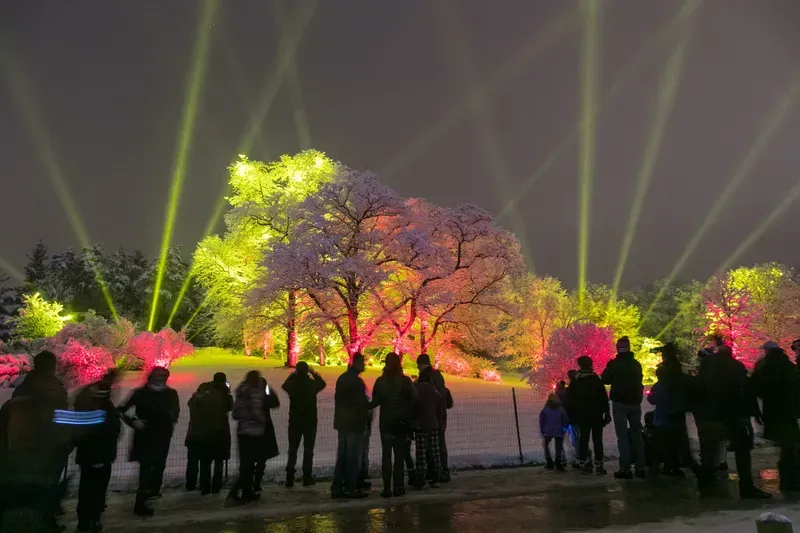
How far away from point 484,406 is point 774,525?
680 inches

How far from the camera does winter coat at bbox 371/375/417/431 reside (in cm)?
776

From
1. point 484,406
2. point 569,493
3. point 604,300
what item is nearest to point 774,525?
point 569,493

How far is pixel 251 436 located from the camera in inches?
294

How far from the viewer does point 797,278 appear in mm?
53125

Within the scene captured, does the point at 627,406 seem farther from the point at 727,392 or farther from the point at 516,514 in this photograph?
the point at 516,514

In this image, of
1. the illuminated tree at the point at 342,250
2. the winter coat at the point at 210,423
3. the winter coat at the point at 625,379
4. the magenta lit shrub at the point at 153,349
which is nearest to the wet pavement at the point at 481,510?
the winter coat at the point at 210,423

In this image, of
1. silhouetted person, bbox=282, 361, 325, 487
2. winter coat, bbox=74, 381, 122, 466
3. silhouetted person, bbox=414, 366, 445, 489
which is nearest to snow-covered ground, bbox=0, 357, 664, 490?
silhouetted person, bbox=282, 361, 325, 487

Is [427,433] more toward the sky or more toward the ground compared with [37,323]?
more toward the ground

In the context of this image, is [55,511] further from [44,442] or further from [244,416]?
[244,416]

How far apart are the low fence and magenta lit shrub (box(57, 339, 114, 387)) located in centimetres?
491

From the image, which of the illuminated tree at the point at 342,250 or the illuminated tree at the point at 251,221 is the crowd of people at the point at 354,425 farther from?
the illuminated tree at the point at 251,221

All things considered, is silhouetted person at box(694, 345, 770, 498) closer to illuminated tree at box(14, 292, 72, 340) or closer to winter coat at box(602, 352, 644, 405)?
winter coat at box(602, 352, 644, 405)

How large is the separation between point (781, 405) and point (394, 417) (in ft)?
17.8

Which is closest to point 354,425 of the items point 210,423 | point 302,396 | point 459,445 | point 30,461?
point 302,396
